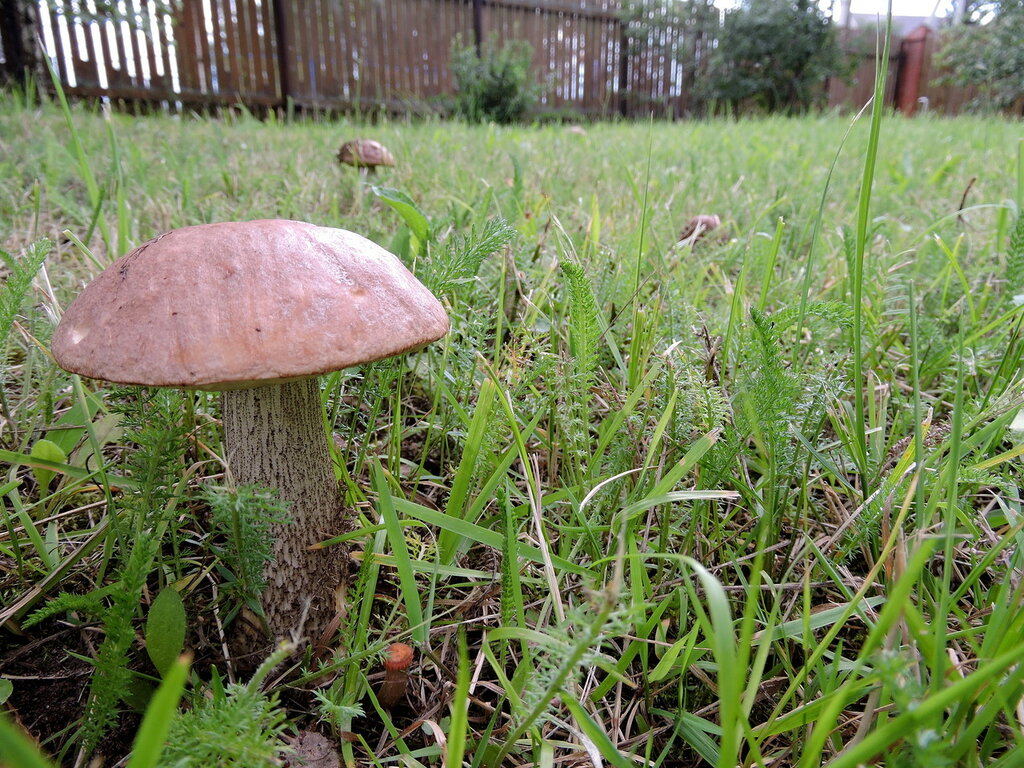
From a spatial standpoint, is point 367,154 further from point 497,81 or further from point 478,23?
point 478,23

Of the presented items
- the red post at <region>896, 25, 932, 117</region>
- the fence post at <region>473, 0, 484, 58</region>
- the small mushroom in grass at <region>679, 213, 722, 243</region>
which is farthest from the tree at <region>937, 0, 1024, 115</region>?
the small mushroom in grass at <region>679, 213, 722, 243</region>

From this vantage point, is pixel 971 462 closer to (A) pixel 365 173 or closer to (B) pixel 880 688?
(B) pixel 880 688

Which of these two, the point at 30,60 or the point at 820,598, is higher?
the point at 30,60

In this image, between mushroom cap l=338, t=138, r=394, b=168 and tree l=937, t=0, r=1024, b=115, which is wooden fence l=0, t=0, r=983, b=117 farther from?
mushroom cap l=338, t=138, r=394, b=168

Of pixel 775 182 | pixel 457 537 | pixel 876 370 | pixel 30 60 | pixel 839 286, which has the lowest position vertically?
pixel 457 537

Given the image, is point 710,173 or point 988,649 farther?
point 710,173

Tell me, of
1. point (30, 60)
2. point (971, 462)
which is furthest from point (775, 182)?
point (30, 60)
